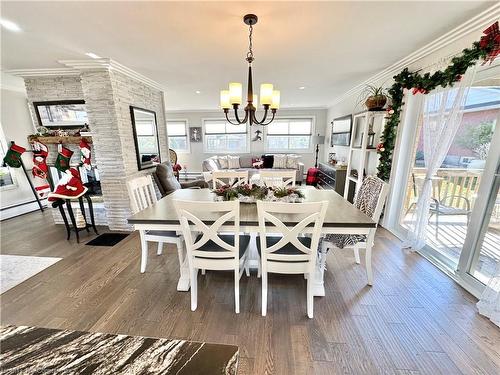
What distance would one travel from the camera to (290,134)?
750 cm

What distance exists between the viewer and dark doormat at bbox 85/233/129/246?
302 centimetres

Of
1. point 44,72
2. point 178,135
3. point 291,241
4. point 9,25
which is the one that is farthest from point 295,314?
point 178,135

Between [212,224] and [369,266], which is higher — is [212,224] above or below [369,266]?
above

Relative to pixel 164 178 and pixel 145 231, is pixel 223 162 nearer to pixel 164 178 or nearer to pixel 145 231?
pixel 164 178

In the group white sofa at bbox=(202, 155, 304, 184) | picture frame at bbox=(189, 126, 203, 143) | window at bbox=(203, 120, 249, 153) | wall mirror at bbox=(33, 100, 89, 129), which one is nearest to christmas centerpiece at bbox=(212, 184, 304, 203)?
wall mirror at bbox=(33, 100, 89, 129)

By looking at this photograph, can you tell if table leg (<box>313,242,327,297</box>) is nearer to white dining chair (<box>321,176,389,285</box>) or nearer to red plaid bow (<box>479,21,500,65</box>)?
white dining chair (<box>321,176,389,285</box>)

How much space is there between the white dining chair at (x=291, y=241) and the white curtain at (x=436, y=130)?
6.04 ft

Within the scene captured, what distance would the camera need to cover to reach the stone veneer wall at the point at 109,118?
3.00 metres

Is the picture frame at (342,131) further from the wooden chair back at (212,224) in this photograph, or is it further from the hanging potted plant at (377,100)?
the wooden chair back at (212,224)

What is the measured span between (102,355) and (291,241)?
125 cm

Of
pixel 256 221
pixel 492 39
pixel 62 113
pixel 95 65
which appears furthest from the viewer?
pixel 62 113

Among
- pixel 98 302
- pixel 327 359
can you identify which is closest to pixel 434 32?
pixel 327 359

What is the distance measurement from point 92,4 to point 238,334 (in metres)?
2.83

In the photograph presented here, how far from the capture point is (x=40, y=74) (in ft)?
10.4
